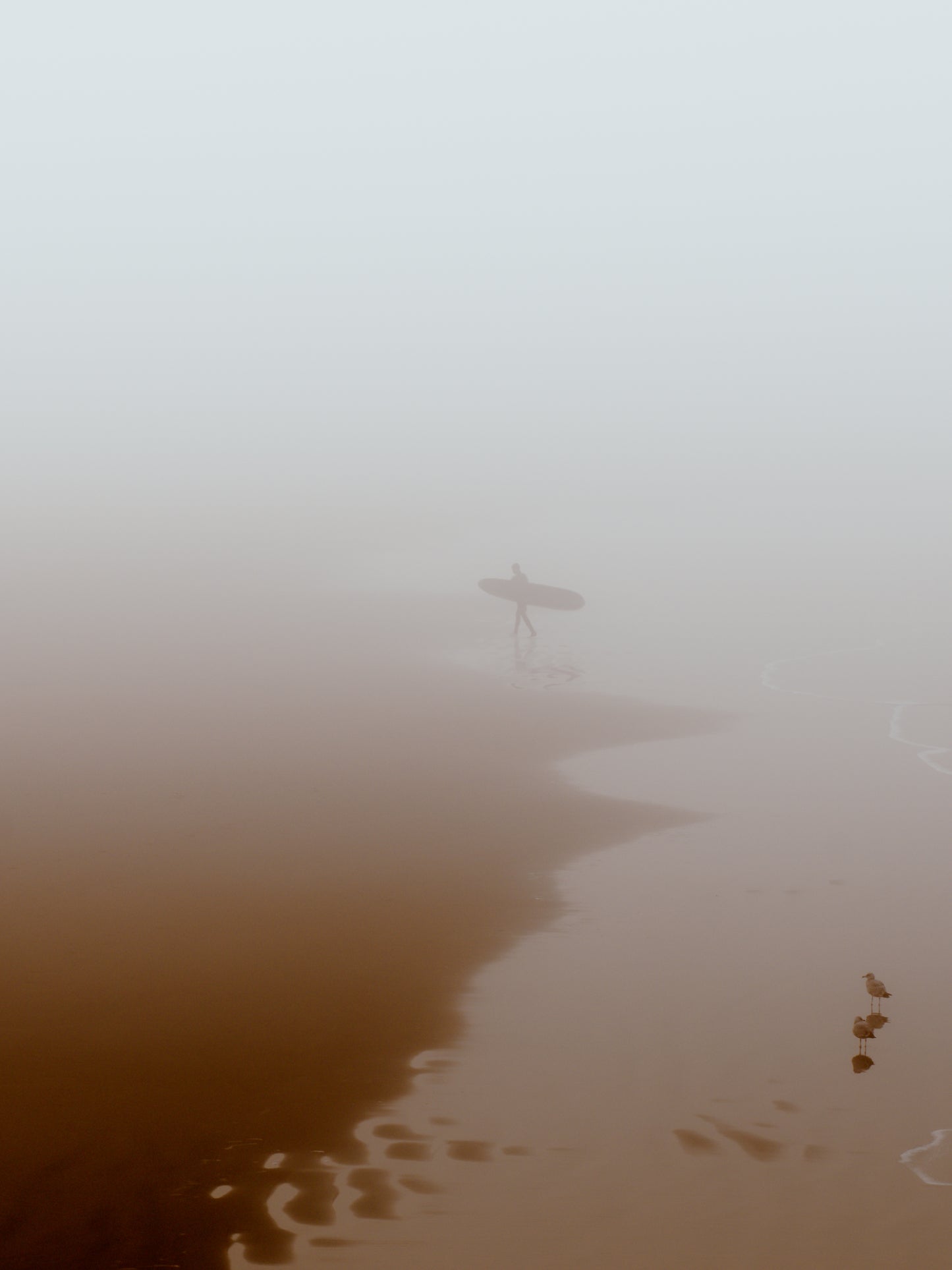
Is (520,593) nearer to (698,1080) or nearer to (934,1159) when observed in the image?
(698,1080)

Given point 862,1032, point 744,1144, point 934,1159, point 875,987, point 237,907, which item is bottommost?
point 237,907

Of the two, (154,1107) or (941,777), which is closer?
(154,1107)

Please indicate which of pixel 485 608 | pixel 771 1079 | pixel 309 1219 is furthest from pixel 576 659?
pixel 309 1219

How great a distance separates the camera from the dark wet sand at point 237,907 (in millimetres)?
6363

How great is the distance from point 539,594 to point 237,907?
20.0m

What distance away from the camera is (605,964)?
30.8 feet

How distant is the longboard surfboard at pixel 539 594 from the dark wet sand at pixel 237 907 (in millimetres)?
8258

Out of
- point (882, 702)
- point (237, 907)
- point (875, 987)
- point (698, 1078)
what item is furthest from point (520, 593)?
point (698, 1078)

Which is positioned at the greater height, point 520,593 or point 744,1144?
point 520,593

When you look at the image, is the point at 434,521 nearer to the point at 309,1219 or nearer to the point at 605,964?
the point at 605,964

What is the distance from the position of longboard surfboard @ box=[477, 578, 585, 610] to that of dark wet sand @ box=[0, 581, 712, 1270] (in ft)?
27.1

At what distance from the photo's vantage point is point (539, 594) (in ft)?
96.6

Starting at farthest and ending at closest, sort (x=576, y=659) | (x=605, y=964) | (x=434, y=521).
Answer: (x=434, y=521) → (x=576, y=659) → (x=605, y=964)

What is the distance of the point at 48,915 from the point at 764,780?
31.8 ft
